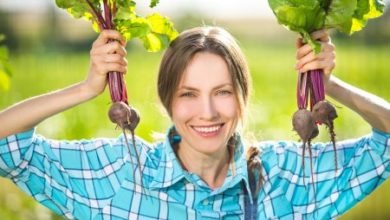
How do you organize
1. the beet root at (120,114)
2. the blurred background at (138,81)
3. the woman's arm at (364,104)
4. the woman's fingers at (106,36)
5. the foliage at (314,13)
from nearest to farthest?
the foliage at (314,13), the woman's fingers at (106,36), the beet root at (120,114), the woman's arm at (364,104), the blurred background at (138,81)

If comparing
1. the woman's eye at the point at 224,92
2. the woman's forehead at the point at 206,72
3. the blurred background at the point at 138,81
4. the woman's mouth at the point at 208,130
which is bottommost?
the blurred background at the point at 138,81

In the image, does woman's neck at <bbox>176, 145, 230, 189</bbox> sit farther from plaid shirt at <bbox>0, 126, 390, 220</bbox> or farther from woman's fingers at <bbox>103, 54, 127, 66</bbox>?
woman's fingers at <bbox>103, 54, 127, 66</bbox>

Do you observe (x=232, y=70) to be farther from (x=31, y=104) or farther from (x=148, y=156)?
(x=31, y=104)

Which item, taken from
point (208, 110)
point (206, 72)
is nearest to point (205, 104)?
point (208, 110)

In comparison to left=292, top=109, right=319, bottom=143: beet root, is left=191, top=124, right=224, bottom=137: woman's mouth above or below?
below

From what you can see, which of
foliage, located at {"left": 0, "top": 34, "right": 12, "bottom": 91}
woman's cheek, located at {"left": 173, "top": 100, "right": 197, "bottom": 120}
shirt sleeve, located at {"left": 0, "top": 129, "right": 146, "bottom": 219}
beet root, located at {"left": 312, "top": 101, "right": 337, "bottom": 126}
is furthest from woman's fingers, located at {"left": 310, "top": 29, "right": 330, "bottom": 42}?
foliage, located at {"left": 0, "top": 34, "right": 12, "bottom": 91}

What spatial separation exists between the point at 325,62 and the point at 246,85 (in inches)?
18.7

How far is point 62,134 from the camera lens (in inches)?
315

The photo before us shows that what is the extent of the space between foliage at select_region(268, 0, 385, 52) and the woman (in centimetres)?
21

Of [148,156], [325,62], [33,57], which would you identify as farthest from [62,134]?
[33,57]

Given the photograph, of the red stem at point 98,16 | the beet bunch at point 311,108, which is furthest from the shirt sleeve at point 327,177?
the red stem at point 98,16

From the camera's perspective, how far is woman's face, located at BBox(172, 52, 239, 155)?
10.2ft

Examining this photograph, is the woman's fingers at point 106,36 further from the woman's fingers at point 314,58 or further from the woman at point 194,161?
the woman's fingers at point 314,58

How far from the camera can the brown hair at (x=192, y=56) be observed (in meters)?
3.18
